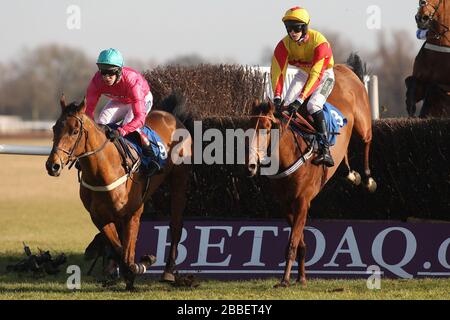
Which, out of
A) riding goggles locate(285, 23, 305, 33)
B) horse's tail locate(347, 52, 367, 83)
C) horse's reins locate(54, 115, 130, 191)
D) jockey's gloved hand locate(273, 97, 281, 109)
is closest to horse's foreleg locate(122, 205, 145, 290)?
horse's reins locate(54, 115, 130, 191)

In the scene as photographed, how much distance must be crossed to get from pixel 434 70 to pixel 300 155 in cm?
320

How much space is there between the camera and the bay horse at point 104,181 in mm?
7387

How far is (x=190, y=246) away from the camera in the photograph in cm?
924

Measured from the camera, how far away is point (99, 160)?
779 centimetres

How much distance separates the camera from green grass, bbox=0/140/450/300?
760cm

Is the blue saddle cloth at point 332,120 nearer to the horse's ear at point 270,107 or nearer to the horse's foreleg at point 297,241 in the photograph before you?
the horse's foreleg at point 297,241

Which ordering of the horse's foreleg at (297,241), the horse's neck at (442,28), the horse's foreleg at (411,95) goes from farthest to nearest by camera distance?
the horse's foreleg at (411,95) < the horse's neck at (442,28) < the horse's foreleg at (297,241)

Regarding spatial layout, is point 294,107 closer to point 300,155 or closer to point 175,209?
point 300,155

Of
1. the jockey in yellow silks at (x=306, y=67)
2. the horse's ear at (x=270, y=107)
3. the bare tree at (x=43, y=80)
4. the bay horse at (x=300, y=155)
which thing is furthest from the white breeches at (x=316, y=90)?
the bare tree at (x=43, y=80)

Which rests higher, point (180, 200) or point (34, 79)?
point (180, 200)

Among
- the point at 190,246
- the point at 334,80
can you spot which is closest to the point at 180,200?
the point at 190,246

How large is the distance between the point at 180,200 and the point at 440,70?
3.64 metres

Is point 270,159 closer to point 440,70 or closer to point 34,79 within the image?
point 440,70

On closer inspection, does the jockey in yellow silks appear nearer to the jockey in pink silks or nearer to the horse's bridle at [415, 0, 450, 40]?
the jockey in pink silks
